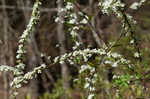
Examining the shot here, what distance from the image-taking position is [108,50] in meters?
2.23

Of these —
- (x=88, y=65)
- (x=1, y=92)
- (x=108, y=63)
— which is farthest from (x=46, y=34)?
(x=88, y=65)

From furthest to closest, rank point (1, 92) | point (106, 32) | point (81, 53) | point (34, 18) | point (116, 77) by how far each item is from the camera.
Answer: point (1, 92) → point (106, 32) → point (116, 77) → point (81, 53) → point (34, 18)

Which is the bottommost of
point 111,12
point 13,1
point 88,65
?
point 88,65

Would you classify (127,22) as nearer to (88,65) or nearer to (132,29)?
(132,29)

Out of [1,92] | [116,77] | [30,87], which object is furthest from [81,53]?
[1,92]

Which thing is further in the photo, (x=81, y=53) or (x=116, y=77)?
(x=116, y=77)

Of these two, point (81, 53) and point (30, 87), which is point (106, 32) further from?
point (81, 53)

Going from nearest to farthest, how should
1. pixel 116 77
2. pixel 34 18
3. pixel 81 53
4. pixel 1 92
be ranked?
1. pixel 34 18
2. pixel 81 53
3. pixel 116 77
4. pixel 1 92

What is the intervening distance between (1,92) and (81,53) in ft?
33.2

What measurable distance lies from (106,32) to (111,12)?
7.26m

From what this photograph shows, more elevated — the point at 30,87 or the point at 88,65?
the point at 30,87

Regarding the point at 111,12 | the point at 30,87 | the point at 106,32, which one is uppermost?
the point at 106,32

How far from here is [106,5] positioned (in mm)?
1975

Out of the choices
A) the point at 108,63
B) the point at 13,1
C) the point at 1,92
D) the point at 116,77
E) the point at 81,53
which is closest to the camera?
the point at 81,53
